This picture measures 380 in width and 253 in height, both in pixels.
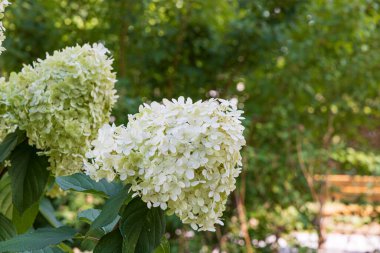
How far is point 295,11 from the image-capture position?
3.60m

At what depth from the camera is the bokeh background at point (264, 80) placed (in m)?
3.72

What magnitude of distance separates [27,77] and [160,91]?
235cm

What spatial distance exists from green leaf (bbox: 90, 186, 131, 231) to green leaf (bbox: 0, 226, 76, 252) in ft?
0.42

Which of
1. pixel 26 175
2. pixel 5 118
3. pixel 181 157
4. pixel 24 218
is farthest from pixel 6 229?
pixel 181 157

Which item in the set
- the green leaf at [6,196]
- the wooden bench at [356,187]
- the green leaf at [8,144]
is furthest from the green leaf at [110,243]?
the wooden bench at [356,187]

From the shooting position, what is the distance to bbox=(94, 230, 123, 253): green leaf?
1.34m

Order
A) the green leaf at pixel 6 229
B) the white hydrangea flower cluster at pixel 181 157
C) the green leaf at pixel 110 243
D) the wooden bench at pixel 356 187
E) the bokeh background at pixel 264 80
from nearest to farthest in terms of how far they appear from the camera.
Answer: the white hydrangea flower cluster at pixel 181 157
the green leaf at pixel 110 243
the green leaf at pixel 6 229
the bokeh background at pixel 264 80
the wooden bench at pixel 356 187

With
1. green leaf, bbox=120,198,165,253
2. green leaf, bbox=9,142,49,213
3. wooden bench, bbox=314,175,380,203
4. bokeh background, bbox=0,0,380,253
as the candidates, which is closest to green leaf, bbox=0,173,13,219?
green leaf, bbox=9,142,49,213

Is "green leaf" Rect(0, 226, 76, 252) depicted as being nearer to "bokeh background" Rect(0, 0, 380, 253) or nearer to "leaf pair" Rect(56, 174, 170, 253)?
"leaf pair" Rect(56, 174, 170, 253)

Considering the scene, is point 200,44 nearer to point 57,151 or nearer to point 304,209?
point 304,209

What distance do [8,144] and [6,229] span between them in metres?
0.25

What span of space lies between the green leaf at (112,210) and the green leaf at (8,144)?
1.40ft

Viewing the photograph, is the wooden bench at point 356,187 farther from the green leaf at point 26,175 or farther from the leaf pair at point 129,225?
the leaf pair at point 129,225

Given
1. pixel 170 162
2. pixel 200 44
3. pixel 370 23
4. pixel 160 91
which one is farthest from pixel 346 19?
pixel 170 162
